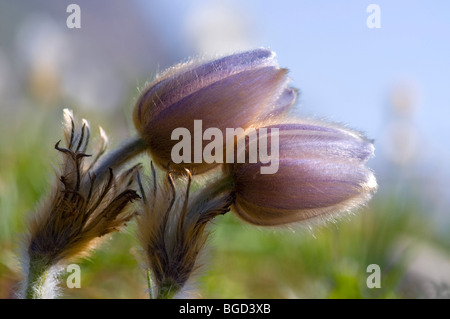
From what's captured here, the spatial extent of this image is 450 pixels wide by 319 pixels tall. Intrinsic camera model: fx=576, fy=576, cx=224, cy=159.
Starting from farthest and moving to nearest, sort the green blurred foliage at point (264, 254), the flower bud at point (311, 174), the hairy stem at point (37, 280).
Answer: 1. the green blurred foliage at point (264, 254)
2. the hairy stem at point (37, 280)
3. the flower bud at point (311, 174)

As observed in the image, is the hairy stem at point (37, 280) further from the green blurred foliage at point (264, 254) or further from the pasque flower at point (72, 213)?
the green blurred foliage at point (264, 254)

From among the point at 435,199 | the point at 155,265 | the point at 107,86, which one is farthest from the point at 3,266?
the point at 435,199

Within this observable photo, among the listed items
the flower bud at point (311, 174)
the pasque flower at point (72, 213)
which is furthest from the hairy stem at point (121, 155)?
the flower bud at point (311, 174)

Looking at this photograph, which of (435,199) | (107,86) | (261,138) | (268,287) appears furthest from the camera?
(107,86)

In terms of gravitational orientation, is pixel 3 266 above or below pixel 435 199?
below

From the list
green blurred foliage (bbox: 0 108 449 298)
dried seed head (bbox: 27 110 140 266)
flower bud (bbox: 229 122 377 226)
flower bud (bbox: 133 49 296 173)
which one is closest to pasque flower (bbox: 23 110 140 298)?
dried seed head (bbox: 27 110 140 266)

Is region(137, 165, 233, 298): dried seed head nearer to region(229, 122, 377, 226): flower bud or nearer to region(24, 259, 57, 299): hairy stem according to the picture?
region(229, 122, 377, 226): flower bud

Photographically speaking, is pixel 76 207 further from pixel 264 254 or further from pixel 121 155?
pixel 264 254
